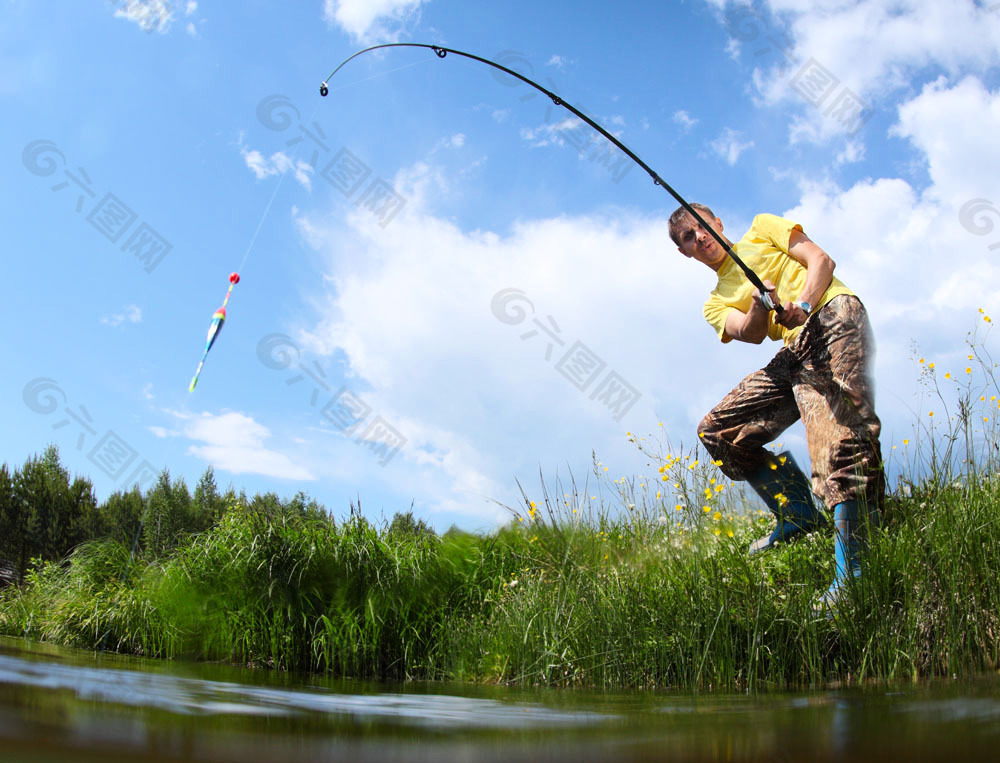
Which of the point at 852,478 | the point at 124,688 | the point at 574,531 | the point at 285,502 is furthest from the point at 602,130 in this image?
the point at 285,502

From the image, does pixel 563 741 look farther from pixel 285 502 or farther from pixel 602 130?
pixel 285 502

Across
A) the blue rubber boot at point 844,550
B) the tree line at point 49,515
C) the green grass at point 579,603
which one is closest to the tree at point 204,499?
the tree line at point 49,515

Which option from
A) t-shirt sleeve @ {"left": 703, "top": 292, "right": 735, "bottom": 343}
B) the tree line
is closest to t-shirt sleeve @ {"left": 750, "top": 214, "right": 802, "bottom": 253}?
t-shirt sleeve @ {"left": 703, "top": 292, "right": 735, "bottom": 343}

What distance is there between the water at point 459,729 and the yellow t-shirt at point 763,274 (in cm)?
293

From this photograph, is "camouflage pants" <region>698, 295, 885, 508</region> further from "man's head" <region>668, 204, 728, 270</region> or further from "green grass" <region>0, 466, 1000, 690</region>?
"man's head" <region>668, 204, 728, 270</region>

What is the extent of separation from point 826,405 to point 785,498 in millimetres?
698

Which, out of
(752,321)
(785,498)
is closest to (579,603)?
(785,498)

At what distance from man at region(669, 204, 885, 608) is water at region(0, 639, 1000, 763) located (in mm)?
2001

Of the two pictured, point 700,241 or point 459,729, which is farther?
point 700,241

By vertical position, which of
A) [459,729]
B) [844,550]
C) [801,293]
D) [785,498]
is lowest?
[459,729]

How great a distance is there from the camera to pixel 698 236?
4652 mm

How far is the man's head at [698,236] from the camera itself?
4.64m

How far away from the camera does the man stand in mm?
3762

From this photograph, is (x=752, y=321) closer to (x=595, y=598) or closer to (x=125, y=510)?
(x=595, y=598)
